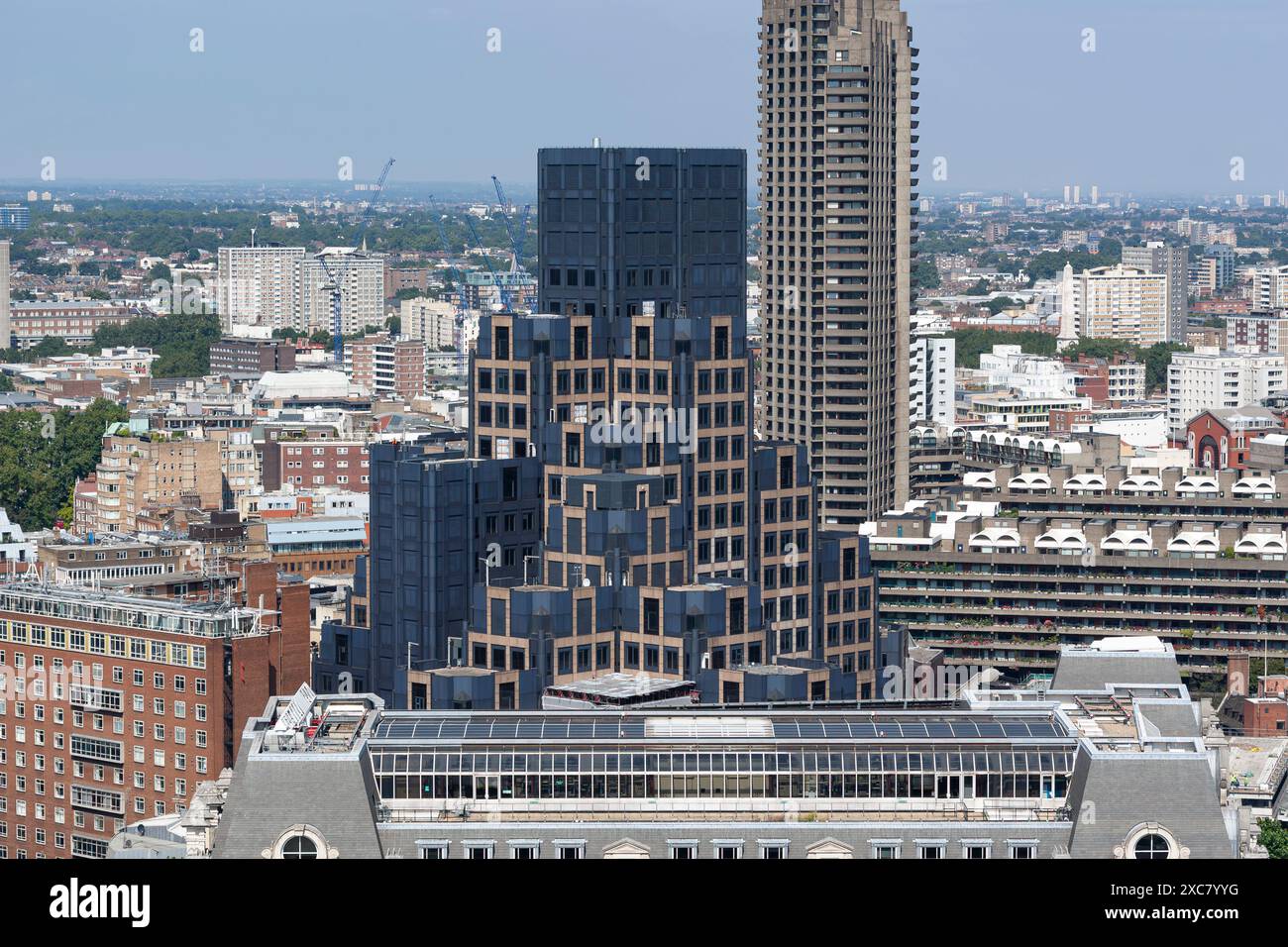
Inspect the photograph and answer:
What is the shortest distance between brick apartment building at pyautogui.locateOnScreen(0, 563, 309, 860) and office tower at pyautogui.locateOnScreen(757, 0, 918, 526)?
6930cm

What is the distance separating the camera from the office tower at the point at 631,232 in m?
109

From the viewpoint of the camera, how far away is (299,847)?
6059cm

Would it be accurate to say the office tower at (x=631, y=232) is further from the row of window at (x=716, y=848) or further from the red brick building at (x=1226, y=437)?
the red brick building at (x=1226, y=437)

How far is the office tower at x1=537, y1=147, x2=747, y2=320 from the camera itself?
109m

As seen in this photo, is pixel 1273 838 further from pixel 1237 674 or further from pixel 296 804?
pixel 1237 674

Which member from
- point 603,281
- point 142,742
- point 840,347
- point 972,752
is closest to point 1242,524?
point 840,347

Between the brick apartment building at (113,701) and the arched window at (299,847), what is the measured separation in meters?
36.8

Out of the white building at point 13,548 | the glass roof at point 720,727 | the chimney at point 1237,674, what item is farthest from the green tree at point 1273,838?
the white building at point 13,548

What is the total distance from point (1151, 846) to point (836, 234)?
360ft

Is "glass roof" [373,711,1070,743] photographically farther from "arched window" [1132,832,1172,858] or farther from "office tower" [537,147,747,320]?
"office tower" [537,147,747,320]

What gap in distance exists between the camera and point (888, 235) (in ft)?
568

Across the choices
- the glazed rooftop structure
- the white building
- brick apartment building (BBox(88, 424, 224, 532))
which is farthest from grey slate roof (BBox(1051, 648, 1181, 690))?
brick apartment building (BBox(88, 424, 224, 532))

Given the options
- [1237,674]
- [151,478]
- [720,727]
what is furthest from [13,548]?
[720,727]

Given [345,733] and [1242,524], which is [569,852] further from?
[1242,524]
